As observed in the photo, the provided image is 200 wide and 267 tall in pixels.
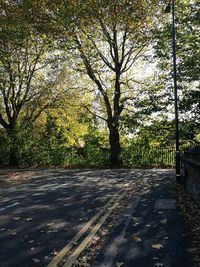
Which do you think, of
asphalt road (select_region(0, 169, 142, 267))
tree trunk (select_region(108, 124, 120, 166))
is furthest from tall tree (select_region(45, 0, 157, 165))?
asphalt road (select_region(0, 169, 142, 267))

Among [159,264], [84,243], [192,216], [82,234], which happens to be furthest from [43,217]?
[159,264]

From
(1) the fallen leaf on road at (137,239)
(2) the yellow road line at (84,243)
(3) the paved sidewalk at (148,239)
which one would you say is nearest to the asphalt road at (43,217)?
(2) the yellow road line at (84,243)

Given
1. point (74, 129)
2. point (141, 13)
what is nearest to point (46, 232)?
point (141, 13)

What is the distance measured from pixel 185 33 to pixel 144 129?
6.88 metres

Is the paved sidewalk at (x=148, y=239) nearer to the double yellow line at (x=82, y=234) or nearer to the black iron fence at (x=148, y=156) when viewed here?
the double yellow line at (x=82, y=234)

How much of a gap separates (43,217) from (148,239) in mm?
2863

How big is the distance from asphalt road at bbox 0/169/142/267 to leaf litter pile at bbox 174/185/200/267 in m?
2.23

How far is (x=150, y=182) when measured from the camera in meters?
15.3

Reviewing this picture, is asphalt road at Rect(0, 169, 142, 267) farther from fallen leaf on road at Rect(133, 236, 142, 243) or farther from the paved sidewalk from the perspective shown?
fallen leaf on road at Rect(133, 236, 142, 243)

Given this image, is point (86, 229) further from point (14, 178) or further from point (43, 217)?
point (14, 178)

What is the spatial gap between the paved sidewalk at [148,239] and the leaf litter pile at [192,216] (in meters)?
0.12

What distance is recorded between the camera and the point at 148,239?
21.7 ft

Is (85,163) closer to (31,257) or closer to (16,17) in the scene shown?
(16,17)

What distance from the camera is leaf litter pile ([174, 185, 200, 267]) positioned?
5.91 meters
